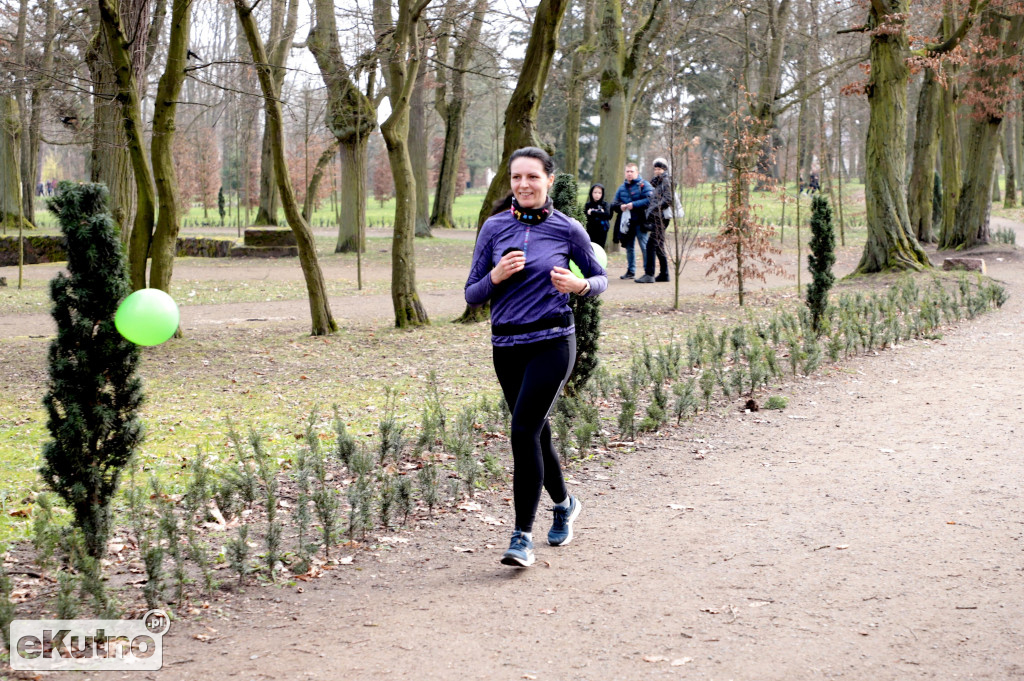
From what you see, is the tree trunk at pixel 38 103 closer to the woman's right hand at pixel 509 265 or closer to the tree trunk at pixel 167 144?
the tree trunk at pixel 167 144

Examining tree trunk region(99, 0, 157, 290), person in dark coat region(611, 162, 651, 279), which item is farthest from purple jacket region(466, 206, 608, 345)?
person in dark coat region(611, 162, 651, 279)

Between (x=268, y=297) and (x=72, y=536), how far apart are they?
13661 mm

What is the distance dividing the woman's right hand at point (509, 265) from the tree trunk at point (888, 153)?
13.4 m

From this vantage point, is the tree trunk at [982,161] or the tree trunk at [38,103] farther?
the tree trunk at [982,161]

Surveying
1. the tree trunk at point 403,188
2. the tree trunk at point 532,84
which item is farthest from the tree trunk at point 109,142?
the tree trunk at point 532,84

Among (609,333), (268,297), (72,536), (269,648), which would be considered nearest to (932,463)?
(269,648)

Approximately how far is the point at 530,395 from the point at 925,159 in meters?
21.7

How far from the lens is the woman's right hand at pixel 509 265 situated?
4.63 meters

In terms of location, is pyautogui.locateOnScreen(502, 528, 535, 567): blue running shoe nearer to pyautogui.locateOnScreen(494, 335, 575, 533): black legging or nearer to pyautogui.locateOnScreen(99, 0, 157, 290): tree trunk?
pyautogui.locateOnScreen(494, 335, 575, 533): black legging

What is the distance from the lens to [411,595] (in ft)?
15.0

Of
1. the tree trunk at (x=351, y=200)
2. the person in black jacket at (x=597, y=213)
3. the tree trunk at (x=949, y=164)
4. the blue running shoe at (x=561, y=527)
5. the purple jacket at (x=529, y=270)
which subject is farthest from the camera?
the tree trunk at (x=351, y=200)

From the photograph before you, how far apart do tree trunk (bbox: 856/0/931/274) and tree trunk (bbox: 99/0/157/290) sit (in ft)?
36.8

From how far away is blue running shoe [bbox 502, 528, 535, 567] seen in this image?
4785mm

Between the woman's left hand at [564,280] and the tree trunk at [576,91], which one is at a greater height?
the tree trunk at [576,91]
